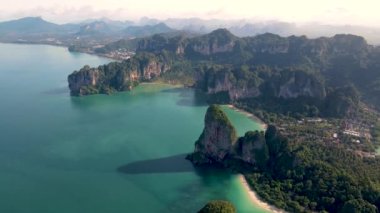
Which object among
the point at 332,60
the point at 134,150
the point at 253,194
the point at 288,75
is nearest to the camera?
the point at 253,194

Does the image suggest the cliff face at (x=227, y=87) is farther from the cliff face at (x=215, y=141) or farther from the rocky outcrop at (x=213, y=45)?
the rocky outcrop at (x=213, y=45)

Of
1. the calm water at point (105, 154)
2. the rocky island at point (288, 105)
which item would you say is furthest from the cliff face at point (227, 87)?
the calm water at point (105, 154)

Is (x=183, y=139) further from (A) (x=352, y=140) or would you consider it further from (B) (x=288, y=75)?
(B) (x=288, y=75)

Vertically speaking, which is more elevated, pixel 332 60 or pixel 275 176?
pixel 332 60

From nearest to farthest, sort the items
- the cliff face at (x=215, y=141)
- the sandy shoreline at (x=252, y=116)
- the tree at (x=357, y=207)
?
the tree at (x=357, y=207), the cliff face at (x=215, y=141), the sandy shoreline at (x=252, y=116)

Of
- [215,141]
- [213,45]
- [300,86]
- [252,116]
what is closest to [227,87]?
[252,116]

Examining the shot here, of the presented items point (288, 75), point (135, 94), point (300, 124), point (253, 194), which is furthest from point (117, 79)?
point (253, 194)

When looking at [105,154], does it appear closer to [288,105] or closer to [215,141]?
[215,141]
